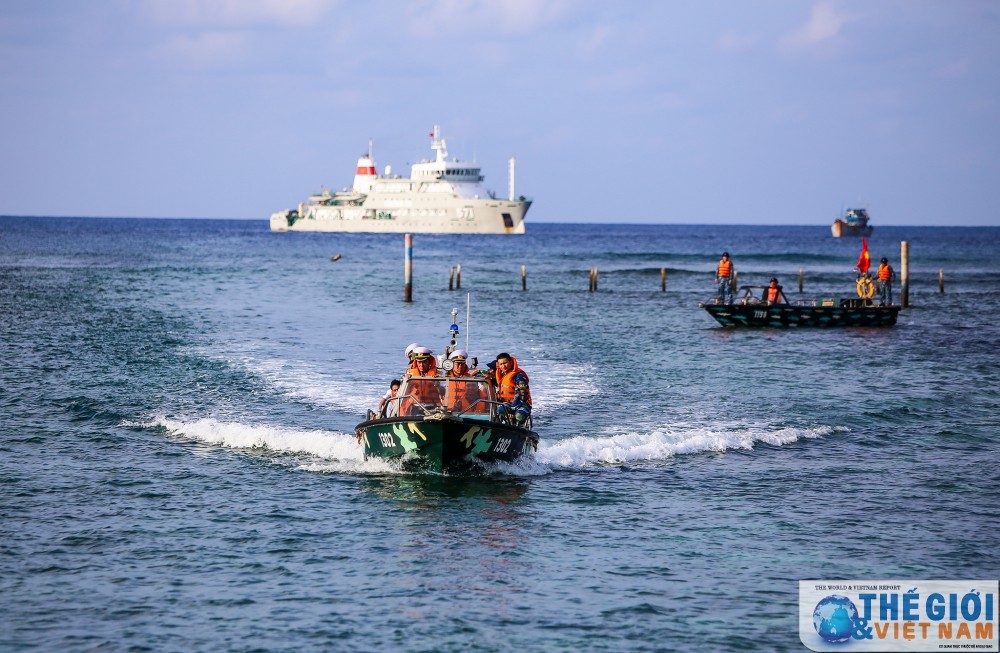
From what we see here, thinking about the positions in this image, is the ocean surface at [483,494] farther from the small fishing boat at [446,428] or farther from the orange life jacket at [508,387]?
the orange life jacket at [508,387]

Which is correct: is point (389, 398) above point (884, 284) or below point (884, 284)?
below

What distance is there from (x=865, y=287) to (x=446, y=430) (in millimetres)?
33108

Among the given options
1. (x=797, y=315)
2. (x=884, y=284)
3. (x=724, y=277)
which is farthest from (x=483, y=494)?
(x=884, y=284)

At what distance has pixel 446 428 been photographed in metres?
16.4

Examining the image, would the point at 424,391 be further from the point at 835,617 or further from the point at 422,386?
the point at 835,617

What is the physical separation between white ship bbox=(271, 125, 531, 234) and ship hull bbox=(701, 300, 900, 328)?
94.8 metres

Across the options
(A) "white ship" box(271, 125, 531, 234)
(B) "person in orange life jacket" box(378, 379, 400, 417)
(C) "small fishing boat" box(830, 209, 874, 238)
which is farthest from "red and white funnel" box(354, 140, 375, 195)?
(B) "person in orange life jacket" box(378, 379, 400, 417)

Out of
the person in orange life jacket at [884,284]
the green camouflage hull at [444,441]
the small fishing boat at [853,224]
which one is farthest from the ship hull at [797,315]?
the small fishing boat at [853,224]

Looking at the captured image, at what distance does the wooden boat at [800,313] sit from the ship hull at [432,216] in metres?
95.2

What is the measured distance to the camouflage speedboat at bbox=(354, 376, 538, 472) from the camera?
648 inches

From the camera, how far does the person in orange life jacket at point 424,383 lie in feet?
56.7

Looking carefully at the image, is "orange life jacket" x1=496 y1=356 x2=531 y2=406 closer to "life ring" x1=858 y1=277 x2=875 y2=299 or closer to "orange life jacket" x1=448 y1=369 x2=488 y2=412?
"orange life jacket" x1=448 y1=369 x2=488 y2=412

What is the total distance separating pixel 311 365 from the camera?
29172mm

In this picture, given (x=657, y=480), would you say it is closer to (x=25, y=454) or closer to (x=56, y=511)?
(x=56, y=511)
